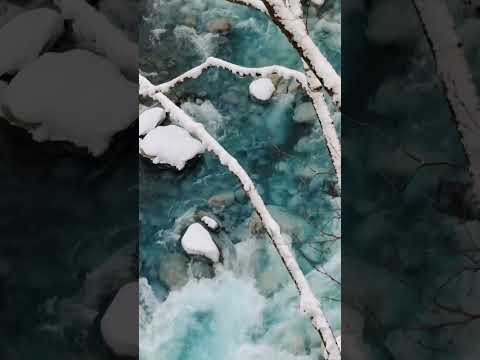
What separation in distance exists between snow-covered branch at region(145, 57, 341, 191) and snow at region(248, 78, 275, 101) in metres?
0.02

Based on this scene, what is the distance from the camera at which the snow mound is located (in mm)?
1302

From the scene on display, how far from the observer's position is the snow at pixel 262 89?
1306 millimetres

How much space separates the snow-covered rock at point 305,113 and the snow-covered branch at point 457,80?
287mm

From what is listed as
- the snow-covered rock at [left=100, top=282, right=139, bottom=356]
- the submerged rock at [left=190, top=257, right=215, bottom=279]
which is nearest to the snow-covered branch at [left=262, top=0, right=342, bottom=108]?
the submerged rock at [left=190, top=257, right=215, bottom=279]

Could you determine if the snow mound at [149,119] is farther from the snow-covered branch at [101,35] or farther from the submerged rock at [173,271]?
the submerged rock at [173,271]

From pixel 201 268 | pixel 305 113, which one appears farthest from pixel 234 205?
pixel 305 113

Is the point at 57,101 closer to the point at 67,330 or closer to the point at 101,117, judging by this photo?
the point at 101,117

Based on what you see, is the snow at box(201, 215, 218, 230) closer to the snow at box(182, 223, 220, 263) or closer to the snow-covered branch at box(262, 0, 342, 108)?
the snow at box(182, 223, 220, 263)

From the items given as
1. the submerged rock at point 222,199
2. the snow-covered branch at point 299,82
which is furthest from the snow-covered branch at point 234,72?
the submerged rock at point 222,199

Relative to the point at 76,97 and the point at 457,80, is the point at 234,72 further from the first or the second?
Answer: the point at 457,80

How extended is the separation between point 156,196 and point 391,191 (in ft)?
1.70

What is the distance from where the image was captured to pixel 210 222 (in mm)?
1289

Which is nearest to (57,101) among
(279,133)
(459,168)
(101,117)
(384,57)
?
(101,117)

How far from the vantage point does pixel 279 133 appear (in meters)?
1.30
